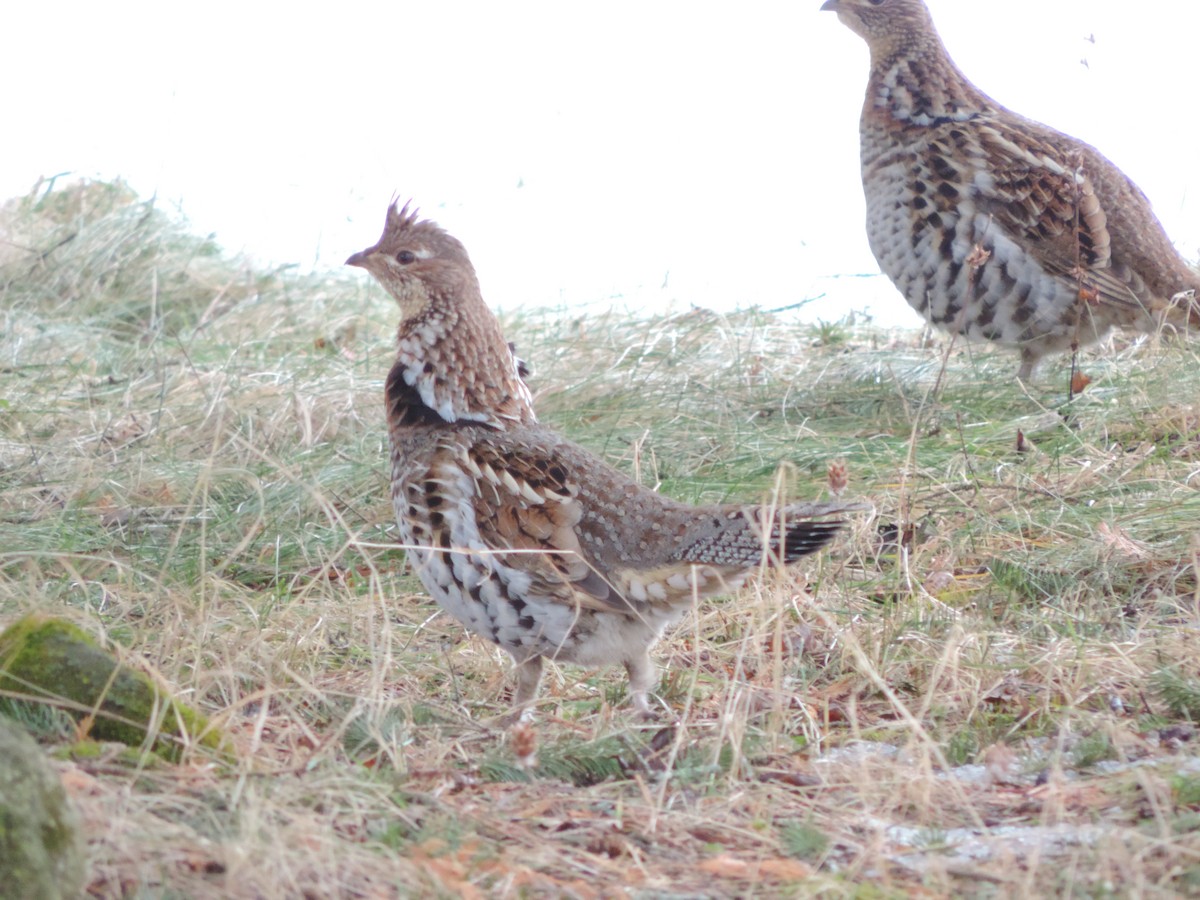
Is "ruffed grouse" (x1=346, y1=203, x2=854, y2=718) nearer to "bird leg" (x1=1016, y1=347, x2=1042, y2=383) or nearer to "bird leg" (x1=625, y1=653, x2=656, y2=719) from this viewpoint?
"bird leg" (x1=625, y1=653, x2=656, y2=719)

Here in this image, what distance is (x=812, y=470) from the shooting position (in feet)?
20.9

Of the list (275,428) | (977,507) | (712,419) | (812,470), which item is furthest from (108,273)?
(977,507)

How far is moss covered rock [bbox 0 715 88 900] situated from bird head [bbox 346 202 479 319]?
9.16 feet

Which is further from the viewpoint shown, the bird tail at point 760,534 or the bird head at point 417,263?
the bird head at point 417,263

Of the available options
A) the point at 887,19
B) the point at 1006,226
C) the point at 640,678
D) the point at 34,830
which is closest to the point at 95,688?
the point at 34,830

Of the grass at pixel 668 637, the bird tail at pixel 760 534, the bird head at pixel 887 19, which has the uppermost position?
the bird head at pixel 887 19

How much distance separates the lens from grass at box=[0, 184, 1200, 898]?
3.03m

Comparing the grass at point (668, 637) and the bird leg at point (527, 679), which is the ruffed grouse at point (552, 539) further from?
the grass at point (668, 637)

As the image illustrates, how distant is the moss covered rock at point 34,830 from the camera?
240 centimetres

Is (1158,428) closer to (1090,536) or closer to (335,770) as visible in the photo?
A: (1090,536)

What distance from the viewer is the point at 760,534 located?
13.4ft

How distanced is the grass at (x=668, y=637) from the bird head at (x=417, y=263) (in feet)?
3.05

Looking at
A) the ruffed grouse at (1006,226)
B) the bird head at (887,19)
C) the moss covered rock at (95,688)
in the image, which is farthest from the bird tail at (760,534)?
the bird head at (887,19)

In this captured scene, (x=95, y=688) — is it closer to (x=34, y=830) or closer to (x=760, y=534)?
(x=34, y=830)
